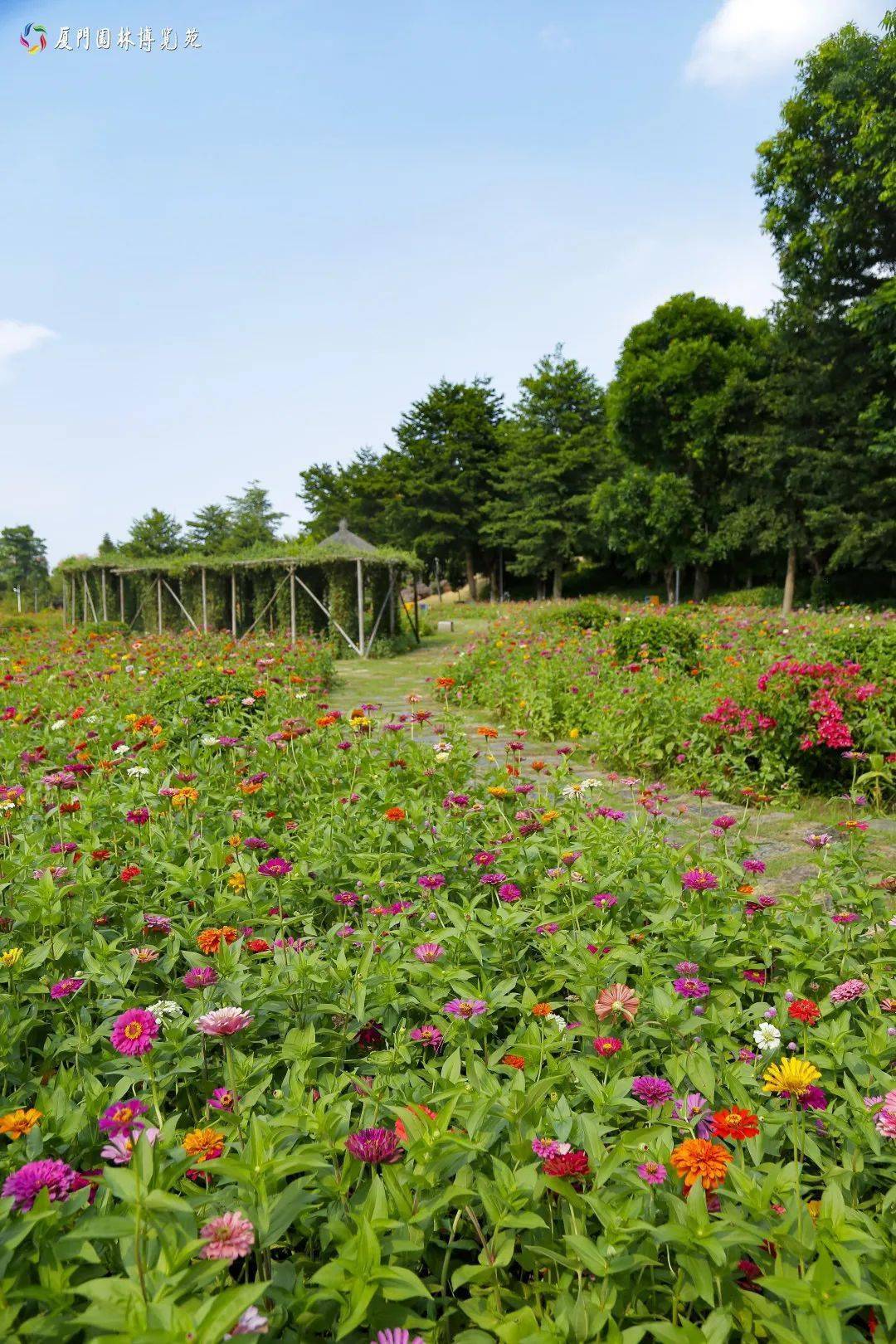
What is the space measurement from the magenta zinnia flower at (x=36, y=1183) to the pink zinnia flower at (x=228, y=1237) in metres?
0.28

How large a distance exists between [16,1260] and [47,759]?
12.7 feet

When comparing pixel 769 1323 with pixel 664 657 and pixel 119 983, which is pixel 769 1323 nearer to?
pixel 119 983

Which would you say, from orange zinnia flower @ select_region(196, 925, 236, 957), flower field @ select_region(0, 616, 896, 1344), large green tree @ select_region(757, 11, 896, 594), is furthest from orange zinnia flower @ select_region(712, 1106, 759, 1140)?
large green tree @ select_region(757, 11, 896, 594)

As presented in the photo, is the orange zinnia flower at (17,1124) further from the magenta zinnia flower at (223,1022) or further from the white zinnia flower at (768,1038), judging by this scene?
the white zinnia flower at (768,1038)

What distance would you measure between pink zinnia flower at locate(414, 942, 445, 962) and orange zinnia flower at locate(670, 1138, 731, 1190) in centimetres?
100

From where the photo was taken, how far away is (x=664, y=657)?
8.51m

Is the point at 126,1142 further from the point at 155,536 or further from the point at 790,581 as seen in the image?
the point at 155,536

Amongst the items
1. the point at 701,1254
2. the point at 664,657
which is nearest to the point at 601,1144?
the point at 701,1254

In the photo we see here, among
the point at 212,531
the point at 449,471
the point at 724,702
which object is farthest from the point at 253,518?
the point at 724,702

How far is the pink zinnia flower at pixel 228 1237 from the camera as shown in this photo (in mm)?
1078

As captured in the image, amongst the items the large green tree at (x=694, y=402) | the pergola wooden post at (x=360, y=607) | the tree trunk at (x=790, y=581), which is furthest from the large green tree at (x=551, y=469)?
the pergola wooden post at (x=360, y=607)

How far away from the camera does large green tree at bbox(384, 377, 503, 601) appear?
1505 inches

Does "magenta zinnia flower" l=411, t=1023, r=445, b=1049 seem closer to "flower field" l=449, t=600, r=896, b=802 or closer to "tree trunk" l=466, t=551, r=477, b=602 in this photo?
"flower field" l=449, t=600, r=896, b=802

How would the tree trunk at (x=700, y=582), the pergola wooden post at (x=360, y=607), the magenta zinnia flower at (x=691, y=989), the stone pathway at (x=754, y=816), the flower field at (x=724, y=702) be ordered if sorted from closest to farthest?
the magenta zinnia flower at (x=691, y=989)
the stone pathway at (x=754, y=816)
the flower field at (x=724, y=702)
the pergola wooden post at (x=360, y=607)
the tree trunk at (x=700, y=582)
